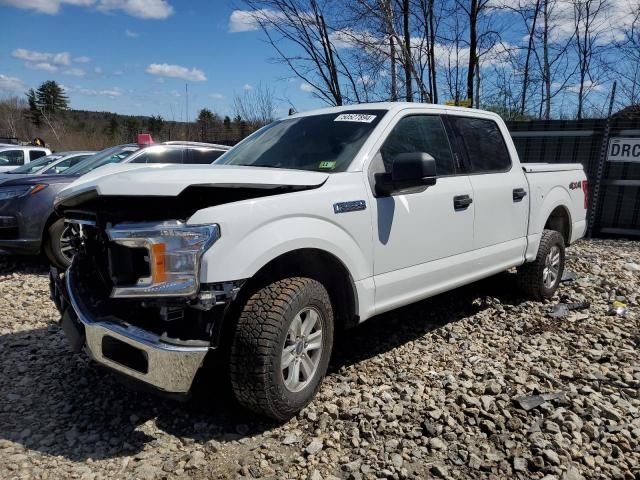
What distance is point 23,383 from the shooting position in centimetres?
350

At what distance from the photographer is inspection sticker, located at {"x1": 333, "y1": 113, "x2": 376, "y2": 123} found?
12.1 ft

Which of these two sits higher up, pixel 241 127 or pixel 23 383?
pixel 241 127

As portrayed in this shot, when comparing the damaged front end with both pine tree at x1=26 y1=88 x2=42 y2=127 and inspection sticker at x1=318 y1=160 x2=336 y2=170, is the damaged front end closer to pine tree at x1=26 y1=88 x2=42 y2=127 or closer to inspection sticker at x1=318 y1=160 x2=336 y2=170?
inspection sticker at x1=318 y1=160 x2=336 y2=170

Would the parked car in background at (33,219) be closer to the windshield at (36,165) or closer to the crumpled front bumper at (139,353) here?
the crumpled front bumper at (139,353)

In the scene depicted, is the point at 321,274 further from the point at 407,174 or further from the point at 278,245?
the point at 407,174

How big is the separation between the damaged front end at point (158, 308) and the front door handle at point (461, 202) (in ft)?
6.70

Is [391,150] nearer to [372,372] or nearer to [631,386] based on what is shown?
[372,372]

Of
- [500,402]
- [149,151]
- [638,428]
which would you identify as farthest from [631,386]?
[149,151]

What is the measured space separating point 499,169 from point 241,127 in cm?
1325

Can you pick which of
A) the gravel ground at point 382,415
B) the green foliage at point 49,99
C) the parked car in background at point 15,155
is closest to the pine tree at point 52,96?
the green foliage at point 49,99

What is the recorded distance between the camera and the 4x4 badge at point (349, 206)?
3.07 meters

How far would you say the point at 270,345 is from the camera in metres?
2.64

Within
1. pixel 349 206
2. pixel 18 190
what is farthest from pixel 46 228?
pixel 349 206

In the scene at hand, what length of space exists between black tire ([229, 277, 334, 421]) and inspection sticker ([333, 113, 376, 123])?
1.39 metres
